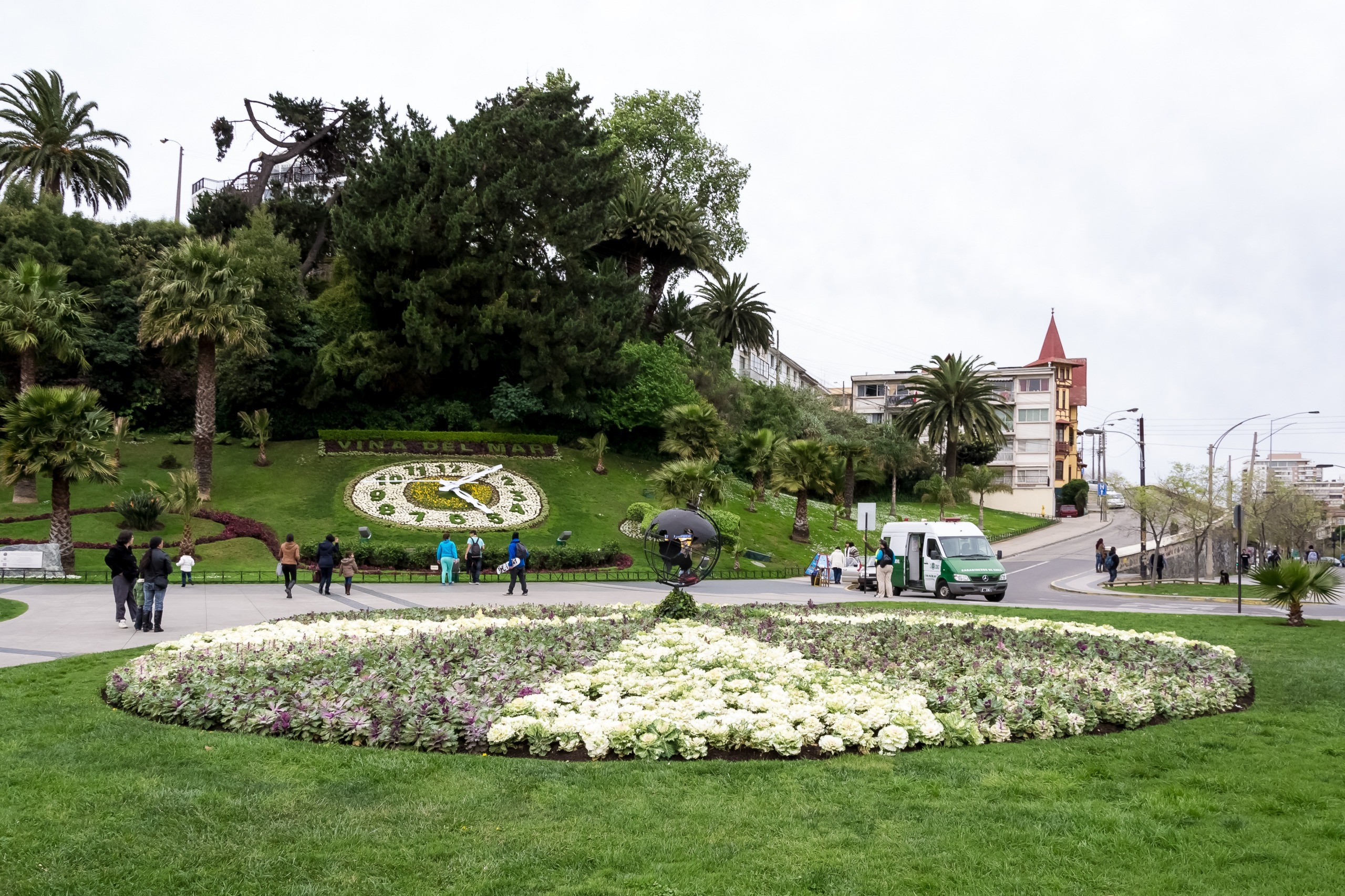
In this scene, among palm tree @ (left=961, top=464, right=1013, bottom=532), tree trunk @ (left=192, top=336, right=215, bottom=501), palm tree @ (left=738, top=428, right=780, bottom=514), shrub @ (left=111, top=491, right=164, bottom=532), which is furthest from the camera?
palm tree @ (left=961, top=464, right=1013, bottom=532)

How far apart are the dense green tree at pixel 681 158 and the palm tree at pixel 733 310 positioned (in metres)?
4.21

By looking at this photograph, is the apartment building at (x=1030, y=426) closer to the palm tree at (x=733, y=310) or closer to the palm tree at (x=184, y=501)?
the palm tree at (x=733, y=310)

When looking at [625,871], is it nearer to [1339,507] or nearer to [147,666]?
[147,666]

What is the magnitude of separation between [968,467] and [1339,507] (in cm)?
9831

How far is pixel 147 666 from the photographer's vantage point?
1108cm

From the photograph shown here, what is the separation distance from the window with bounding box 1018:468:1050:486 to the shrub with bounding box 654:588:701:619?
7640 centimetres

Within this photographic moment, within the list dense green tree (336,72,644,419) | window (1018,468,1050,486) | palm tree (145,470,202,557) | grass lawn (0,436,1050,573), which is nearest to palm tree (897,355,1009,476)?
window (1018,468,1050,486)

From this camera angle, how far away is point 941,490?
62875 mm

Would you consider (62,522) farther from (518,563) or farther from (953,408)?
(953,408)

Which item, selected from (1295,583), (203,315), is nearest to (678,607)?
(1295,583)

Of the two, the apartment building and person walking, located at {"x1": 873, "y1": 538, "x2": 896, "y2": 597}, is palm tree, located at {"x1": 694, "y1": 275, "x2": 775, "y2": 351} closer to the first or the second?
the apartment building

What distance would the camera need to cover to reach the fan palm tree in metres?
42.3

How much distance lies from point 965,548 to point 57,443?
1007 inches

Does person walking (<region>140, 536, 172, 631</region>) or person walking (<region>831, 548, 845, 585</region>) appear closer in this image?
person walking (<region>140, 536, 172, 631</region>)
